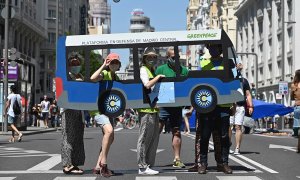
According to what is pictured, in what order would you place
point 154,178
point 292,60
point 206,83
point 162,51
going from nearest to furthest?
point 154,178 < point 206,83 < point 162,51 < point 292,60

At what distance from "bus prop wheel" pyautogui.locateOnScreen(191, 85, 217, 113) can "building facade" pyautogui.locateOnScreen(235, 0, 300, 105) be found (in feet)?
162

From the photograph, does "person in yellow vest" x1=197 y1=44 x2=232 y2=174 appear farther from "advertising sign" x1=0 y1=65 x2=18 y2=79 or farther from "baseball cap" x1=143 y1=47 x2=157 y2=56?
"advertising sign" x1=0 y1=65 x2=18 y2=79

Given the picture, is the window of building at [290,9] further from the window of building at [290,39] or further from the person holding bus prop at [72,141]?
the person holding bus prop at [72,141]

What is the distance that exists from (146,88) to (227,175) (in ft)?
5.85

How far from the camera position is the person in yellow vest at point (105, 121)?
926 cm

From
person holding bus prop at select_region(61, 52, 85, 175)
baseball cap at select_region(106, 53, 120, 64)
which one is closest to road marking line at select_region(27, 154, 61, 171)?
person holding bus prop at select_region(61, 52, 85, 175)

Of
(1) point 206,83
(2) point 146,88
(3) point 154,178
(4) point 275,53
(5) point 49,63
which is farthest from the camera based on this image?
(5) point 49,63

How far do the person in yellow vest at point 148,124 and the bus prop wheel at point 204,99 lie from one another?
2.56ft

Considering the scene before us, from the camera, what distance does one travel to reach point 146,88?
9742 mm

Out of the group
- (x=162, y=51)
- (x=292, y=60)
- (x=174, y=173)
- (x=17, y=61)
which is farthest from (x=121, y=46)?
(x=292, y=60)

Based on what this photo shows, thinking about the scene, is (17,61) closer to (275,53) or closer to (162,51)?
(162,51)

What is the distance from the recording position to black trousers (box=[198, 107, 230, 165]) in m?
9.75

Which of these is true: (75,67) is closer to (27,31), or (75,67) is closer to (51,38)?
(27,31)

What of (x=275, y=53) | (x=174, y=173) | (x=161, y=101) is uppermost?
(x=275, y=53)
